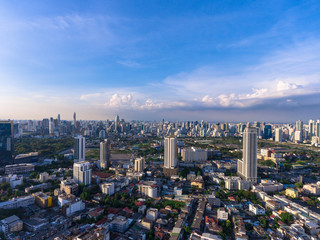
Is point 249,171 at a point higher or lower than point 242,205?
higher

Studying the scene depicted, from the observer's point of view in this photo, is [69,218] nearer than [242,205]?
Yes

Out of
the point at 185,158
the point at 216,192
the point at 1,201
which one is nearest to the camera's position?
the point at 1,201

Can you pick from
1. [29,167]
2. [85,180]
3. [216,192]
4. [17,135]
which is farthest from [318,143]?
[17,135]

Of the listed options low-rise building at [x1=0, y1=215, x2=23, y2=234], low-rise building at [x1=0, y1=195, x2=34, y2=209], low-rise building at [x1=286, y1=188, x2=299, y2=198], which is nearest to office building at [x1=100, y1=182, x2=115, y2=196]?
low-rise building at [x1=0, y1=195, x2=34, y2=209]

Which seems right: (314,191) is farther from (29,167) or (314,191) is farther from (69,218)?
(29,167)

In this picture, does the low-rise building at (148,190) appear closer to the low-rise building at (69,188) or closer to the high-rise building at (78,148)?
the low-rise building at (69,188)

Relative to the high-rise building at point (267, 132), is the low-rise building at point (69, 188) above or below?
below

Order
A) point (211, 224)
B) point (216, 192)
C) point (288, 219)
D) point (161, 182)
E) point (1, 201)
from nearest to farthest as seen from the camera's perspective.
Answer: point (211, 224) → point (288, 219) → point (1, 201) → point (216, 192) → point (161, 182)

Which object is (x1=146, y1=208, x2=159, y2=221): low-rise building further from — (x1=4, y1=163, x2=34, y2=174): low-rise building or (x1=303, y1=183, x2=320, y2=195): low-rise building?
(x1=4, y1=163, x2=34, y2=174): low-rise building

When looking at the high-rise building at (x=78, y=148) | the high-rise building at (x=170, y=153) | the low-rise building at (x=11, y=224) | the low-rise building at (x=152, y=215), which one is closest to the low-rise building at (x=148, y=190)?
the low-rise building at (x=152, y=215)
